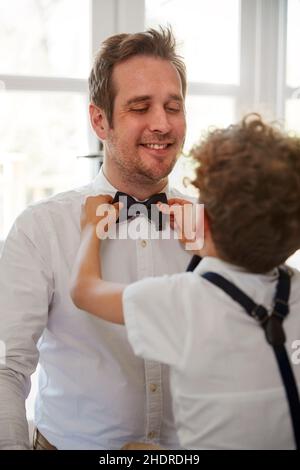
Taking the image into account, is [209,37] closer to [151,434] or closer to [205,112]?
[205,112]

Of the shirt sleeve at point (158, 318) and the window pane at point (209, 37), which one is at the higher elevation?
the window pane at point (209, 37)

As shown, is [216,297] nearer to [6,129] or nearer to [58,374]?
[58,374]

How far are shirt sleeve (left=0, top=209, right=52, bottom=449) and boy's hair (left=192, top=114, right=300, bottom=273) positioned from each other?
0.66 metres

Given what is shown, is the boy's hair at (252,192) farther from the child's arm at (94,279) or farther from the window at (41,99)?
the window at (41,99)

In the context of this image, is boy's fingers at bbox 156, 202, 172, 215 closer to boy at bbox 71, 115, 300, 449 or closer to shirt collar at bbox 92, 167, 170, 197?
shirt collar at bbox 92, 167, 170, 197

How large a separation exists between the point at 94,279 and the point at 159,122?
608 millimetres

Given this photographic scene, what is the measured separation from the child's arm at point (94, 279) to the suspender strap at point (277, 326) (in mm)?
192

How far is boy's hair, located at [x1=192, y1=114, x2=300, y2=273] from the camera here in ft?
3.34

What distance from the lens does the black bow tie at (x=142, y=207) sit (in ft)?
5.39

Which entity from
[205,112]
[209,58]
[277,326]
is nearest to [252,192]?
[277,326]

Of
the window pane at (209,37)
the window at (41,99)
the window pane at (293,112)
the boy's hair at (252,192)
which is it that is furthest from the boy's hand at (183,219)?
the window pane at (293,112)

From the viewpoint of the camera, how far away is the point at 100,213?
1492 millimetres

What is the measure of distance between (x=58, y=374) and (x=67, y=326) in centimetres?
14
